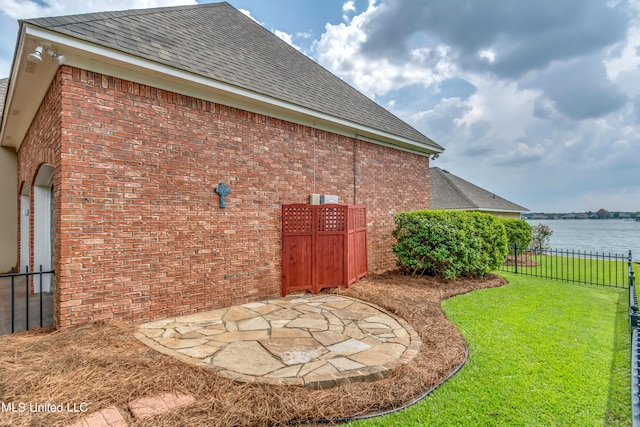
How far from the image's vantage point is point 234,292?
583cm

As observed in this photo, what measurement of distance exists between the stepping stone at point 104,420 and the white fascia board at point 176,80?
175 inches

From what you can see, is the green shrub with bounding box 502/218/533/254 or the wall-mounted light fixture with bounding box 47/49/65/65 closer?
the wall-mounted light fixture with bounding box 47/49/65/65

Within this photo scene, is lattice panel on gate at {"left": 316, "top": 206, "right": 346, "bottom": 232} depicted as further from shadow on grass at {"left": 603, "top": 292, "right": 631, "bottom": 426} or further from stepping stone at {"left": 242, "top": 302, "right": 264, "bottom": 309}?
shadow on grass at {"left": 603, "top": 292, "right": 631, "bottom": 426}

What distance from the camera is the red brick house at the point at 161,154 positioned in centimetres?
425

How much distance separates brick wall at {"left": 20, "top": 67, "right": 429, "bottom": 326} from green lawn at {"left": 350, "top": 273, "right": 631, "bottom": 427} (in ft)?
12.6

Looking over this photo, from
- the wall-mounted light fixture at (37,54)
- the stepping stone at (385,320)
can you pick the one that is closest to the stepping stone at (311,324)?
the stepping stone at (385,320)

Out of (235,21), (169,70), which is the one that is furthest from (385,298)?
(235,21)

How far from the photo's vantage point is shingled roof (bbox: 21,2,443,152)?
4645 millimetres

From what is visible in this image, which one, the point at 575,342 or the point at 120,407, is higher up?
the point at 120,407

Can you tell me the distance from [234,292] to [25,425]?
3.64m

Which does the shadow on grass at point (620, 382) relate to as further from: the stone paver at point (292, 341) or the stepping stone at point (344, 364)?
the stepping stone at point (344, 364)

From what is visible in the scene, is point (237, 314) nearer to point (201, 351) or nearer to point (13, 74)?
point (201, 351)

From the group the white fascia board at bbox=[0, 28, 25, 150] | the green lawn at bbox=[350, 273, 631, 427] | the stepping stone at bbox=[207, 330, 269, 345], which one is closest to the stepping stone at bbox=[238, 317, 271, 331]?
the stepping stone at bbox=[207, 330, 269, 345]

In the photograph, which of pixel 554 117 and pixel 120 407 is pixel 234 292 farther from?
pixel 554 117
